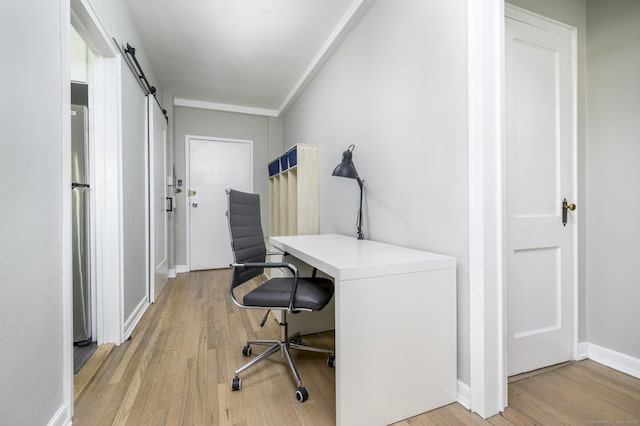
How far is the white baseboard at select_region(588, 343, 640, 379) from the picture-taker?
1518 mm

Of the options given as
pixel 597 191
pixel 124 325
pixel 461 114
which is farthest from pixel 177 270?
pixel 597 191

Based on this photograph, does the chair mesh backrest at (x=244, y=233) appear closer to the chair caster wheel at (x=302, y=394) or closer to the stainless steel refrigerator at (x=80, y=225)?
the chair caster wheel at (x=302, y=394)

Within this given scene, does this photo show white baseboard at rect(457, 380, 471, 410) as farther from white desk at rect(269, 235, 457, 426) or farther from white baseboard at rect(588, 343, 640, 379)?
white baseboard at rect(588, 343, 640, 379)

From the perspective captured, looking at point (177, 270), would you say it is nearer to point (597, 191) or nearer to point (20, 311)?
point (20, 311)

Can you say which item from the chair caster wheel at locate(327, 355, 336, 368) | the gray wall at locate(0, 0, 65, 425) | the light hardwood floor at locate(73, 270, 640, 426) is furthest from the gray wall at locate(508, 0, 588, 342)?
the gray wall at locate(0, 0, 65, 425)

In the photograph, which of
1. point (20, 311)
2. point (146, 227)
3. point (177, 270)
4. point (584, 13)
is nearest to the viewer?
point (20, 311)

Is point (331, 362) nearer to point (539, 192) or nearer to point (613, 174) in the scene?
point (539, 192)

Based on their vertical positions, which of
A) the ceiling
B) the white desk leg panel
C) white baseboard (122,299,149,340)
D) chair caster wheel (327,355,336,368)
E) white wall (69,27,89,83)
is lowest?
chair caster wheel (327,355,336,368)

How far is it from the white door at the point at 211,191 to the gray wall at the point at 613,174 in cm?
406

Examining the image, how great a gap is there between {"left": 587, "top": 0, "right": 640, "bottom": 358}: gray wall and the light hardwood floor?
1.00 feet

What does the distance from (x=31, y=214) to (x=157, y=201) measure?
2136mm

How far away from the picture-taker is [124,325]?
1.99 metres

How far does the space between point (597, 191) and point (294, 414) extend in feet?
6.93

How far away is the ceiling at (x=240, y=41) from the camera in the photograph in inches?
88.2
